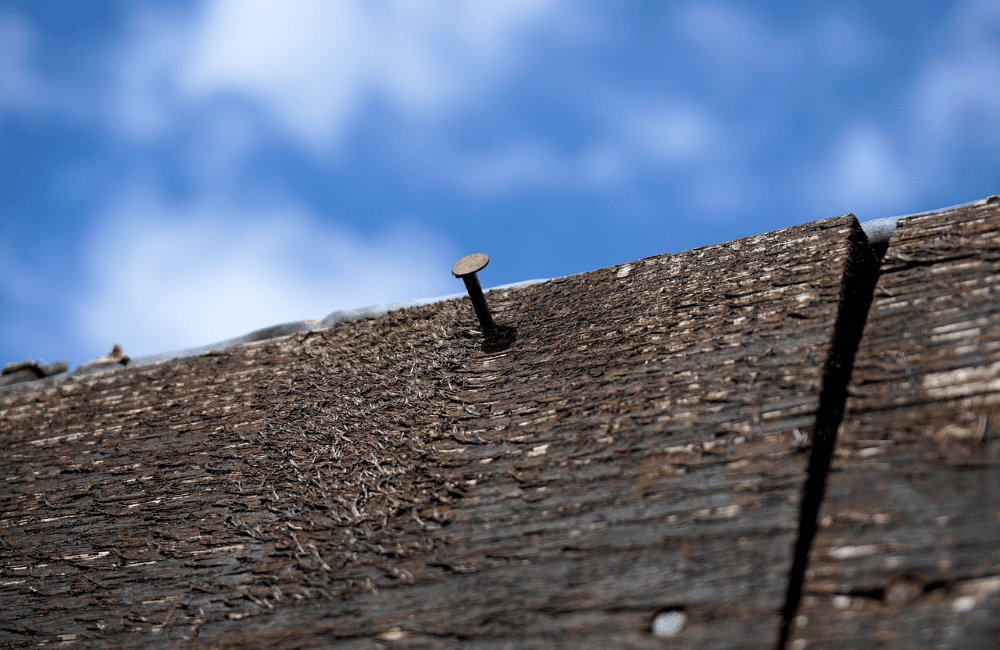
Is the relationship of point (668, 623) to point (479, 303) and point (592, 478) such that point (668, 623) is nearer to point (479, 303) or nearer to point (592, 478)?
point (592, 478)

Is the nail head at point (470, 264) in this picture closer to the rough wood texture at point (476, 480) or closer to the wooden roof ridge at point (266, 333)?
the rough wood texture at point (476, 480)

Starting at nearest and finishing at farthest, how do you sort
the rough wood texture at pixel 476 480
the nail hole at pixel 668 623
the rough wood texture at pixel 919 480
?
1. the rough wood texture at pixel 919 480
2. the nail hole at pixel 668 623
3. the rough wood texture at pixel 476 480

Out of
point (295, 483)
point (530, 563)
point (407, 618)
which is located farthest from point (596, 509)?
point (295, 483)

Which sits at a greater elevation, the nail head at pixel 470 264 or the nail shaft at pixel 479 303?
the nail head at pixel 470 264

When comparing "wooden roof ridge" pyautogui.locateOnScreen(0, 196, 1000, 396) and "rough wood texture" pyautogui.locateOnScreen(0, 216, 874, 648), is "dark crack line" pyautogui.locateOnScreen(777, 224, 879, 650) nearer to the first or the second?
"rough wood texture" pyautogui.locateOnScreen(0, 216, 874, 648)

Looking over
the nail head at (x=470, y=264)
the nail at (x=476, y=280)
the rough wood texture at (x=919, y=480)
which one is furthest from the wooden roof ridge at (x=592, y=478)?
the nail head at (x=470, y=264)

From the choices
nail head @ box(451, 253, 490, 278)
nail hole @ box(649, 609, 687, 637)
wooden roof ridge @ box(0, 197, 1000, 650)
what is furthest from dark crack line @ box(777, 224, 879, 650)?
nail head @ box(451, 253, 490, 278)
